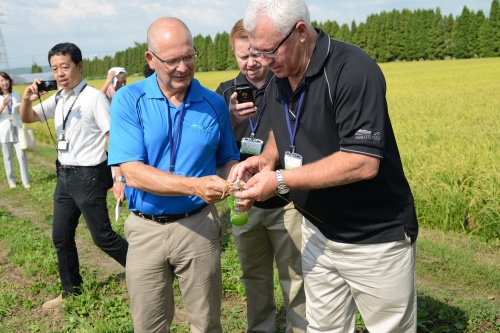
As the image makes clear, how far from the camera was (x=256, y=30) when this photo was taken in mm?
2451

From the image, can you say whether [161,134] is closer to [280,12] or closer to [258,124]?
[280,12]

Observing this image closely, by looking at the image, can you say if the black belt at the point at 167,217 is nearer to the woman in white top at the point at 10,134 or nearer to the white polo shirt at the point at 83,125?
the white polo shirt at the point at 83,125

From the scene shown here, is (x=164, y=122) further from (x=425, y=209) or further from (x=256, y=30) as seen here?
(x=425, y=209)

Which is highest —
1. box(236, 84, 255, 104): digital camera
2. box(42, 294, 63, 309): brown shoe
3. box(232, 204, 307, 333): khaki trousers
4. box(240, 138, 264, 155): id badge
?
box(236, 84, 255, 104): digital camera

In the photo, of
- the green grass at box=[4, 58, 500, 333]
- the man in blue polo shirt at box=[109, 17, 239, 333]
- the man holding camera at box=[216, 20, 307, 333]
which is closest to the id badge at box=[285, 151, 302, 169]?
the man in blue polo shirt at box=[109, 17, 239, 333]

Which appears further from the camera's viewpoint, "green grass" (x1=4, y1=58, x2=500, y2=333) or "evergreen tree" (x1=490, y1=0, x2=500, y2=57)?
"evergreen tree" (x1=490, y1=0, x2=500, y2=57)

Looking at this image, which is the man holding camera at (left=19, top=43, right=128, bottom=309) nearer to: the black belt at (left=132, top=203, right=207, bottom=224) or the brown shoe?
the brown shoe

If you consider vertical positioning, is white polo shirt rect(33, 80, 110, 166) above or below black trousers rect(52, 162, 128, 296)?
above

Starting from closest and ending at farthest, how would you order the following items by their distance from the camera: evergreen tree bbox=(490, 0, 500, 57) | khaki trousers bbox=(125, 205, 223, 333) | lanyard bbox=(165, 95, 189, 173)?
lanyard bbox=(165, 95, 189, 173)
khaki trousers bbox=(125, 205, 223, 333)
evergreen tree bbox=(490, 0, 500, 57)

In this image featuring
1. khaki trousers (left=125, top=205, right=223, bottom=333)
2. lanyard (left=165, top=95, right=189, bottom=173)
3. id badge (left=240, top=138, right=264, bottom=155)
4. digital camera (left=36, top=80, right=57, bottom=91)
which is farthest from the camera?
digital camera (left=36, top=80, right=57, bottom=91)

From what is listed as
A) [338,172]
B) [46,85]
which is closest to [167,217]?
[338,172]

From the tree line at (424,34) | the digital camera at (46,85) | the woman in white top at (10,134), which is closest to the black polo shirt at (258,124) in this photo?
the digital camera at (46,85)

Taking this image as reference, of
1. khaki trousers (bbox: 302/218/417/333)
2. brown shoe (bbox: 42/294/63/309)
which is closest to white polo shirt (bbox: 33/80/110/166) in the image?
brown shoe (bbox: 42/294/63/309)

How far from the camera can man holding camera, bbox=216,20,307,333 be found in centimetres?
375
